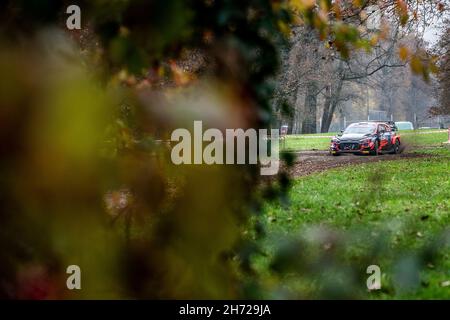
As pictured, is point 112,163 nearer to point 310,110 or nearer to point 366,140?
point 366,140

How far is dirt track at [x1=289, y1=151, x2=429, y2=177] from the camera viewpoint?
714 inches

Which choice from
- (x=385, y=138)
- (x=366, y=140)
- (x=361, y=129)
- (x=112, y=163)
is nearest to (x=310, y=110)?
(x=361, y=129)

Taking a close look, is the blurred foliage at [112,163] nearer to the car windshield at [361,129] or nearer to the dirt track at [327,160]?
the dirt track at [327,160]

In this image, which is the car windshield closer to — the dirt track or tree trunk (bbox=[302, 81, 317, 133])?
the dirt track

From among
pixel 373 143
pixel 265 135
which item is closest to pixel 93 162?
pixel 265 135

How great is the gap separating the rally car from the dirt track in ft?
1.16

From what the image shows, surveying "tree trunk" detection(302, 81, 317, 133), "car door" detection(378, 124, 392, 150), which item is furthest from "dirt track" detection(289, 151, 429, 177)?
"tree trunk" detection(302, 81, 317, 133)

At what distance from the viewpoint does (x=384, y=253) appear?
1.42 m

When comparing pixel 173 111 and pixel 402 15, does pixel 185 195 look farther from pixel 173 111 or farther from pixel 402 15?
pixel 402 15

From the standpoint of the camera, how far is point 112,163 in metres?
0.91

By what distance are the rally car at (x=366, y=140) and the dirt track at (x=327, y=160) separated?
353 millimetres

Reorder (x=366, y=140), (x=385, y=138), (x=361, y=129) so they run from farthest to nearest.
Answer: (x=361, y=129), (x=385, y=138), (x=366, y=140)

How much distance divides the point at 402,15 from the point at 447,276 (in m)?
2.62

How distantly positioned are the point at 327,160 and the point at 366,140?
9.08 feet
